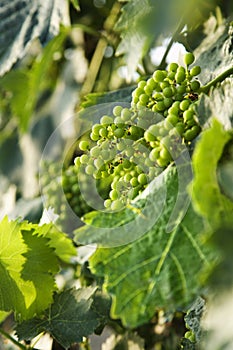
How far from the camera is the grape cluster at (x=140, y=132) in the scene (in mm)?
592

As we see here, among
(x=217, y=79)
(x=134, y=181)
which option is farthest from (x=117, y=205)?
(x=217, y=79)

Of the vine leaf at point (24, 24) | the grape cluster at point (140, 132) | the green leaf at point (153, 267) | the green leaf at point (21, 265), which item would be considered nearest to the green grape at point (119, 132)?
the grape cluster at point (140, 132)

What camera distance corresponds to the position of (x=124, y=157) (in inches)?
24.6

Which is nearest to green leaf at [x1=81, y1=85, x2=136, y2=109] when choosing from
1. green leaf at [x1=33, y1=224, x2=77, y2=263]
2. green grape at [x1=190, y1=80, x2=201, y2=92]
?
green leaf at [x1=33, y1=224, x2=77, y2=263]

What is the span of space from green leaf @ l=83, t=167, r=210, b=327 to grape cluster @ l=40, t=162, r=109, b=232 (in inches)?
13.2

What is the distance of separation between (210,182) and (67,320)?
475mm

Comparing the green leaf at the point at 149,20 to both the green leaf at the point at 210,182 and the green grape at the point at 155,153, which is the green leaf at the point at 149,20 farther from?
the green leaf at the point at 210,182

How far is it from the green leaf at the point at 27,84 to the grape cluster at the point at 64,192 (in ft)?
0.32

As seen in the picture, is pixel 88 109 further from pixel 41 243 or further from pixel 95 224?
pixel 95 224

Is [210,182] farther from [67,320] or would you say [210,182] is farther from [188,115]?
[67,320]

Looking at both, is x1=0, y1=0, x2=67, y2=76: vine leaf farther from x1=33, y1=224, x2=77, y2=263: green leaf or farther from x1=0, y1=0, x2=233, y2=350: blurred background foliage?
x1=33, y1=224, x2=77, y2=263: green leaf

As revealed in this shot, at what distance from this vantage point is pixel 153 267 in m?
0.51

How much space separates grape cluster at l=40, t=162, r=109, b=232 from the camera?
3.12ft

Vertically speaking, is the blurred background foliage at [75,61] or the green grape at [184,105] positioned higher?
the green grape at [184,105]
